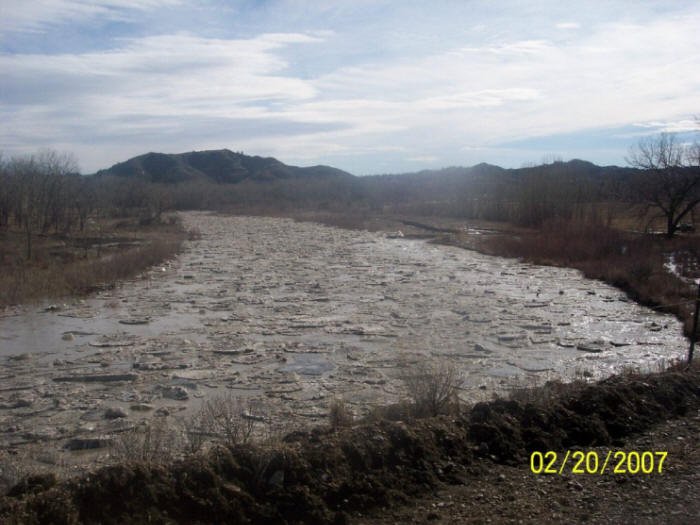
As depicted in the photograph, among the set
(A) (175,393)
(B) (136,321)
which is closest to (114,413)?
(A) (175,393)

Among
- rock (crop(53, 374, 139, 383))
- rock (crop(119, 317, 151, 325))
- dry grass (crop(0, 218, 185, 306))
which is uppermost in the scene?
dry grass (crop(0, 218, 185, 306))

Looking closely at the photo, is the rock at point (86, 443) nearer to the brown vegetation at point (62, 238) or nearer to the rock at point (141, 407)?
the rock at point (141, 407)

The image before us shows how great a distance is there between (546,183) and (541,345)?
3366cm

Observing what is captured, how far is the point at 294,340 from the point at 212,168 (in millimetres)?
152527

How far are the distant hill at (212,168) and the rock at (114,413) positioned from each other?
5189 inches

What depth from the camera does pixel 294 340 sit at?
1243 centimetres

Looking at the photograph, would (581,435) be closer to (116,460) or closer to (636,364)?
(116,460)

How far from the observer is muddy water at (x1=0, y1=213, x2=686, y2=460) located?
8.90m

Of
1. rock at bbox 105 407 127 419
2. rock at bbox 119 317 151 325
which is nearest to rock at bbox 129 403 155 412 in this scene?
rock at bbox 105 407 127 419
